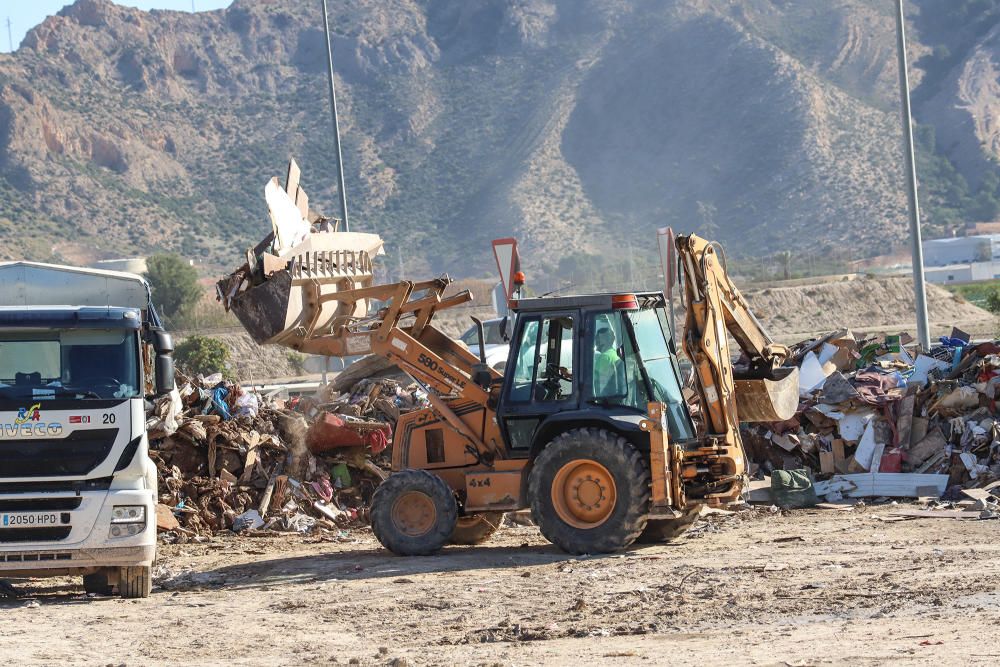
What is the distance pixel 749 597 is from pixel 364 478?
7.79 m

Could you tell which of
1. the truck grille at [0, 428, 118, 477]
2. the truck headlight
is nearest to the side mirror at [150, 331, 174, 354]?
the truck grille at [0, 428, 118, 477]

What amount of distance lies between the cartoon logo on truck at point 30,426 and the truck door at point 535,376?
4049 mm

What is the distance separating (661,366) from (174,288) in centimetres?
5721

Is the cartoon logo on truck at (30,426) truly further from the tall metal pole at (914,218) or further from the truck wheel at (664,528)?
the tall metal pole at (914,218)

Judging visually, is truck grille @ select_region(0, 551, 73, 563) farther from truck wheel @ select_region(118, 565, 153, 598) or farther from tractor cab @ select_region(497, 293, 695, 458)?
tractor cab @ select_region(497, 293, 695, 458)

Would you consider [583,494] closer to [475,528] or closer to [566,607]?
[475,528]

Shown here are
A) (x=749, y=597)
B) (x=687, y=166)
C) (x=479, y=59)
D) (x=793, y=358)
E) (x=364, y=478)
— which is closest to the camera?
(x=749, y=597)

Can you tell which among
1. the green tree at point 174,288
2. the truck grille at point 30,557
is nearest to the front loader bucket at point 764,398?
the truck grille at point 30,557

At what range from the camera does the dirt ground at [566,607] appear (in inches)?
325

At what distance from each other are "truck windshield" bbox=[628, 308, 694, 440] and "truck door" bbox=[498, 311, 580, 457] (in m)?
0.65

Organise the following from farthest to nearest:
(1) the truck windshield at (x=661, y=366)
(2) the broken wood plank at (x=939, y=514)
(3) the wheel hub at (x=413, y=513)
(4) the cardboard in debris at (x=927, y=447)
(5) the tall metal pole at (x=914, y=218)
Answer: (5) the tall metal pole at (x=914, y=218) < (4) the cardboard in debris at (x=927, y=447) < (2) the broken wood plank at (x=939, y=514) < (3) the wheel hub at (x=413, y=513) < (1) the truck windshield at (x=661, y=366)

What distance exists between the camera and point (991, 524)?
13.2 m

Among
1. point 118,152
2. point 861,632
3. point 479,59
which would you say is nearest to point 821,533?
point 861,632

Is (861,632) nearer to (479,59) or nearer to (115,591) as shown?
(115,591)
